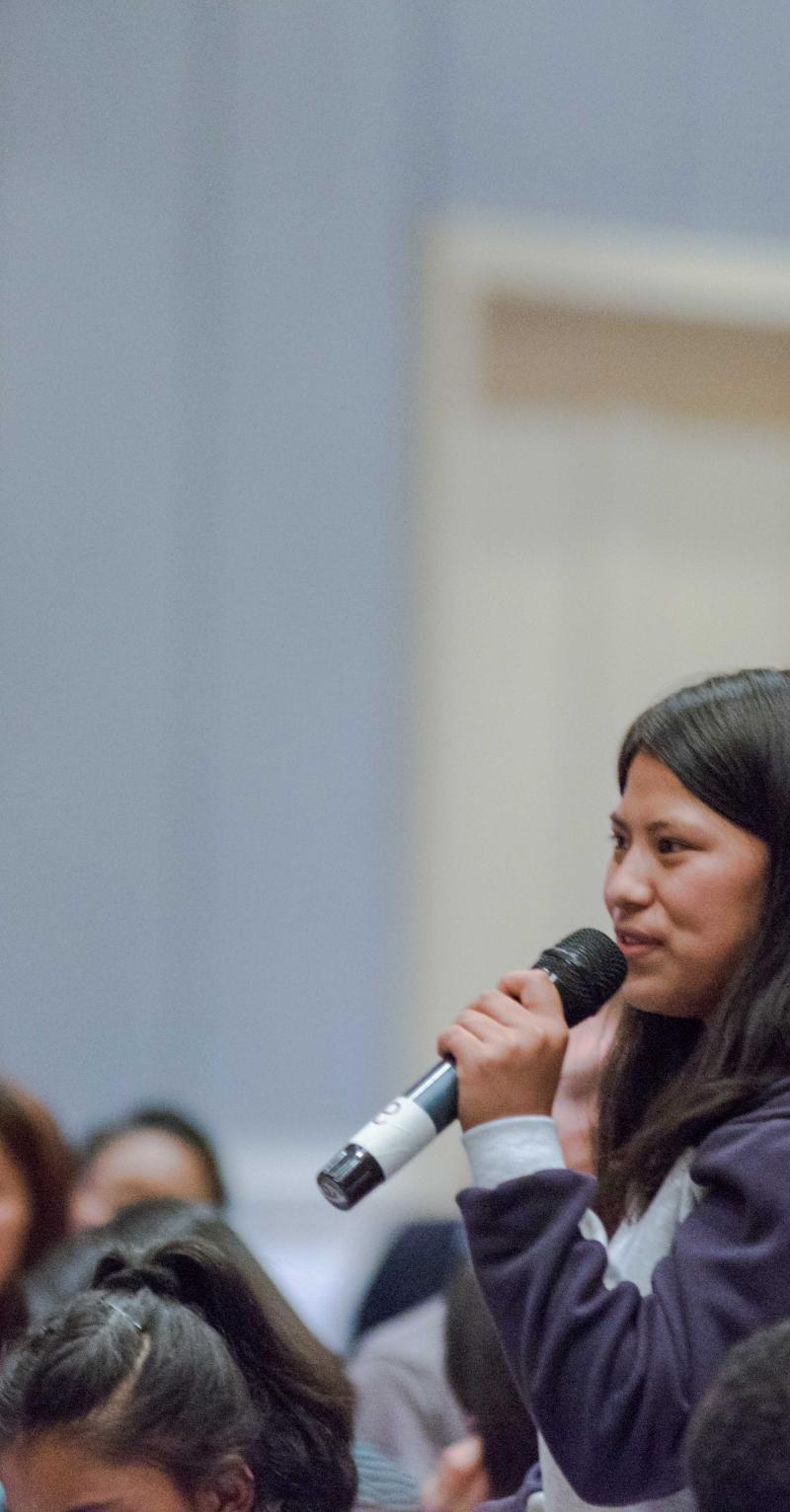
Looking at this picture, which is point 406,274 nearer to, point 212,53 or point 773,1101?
point 212,53

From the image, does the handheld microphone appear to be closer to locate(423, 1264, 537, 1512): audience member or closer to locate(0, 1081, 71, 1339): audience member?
locate(423, 1264, 537, 1512): audience member

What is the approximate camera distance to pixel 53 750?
4207 millimetres

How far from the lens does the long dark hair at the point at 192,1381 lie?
4.45 ft

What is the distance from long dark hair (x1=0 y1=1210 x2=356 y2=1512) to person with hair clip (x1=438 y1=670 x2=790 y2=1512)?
18 centimetres

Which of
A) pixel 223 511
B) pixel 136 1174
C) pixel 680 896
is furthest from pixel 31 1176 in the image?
pixel 223 511

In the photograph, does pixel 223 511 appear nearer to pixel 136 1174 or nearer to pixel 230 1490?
pixel 136 1174

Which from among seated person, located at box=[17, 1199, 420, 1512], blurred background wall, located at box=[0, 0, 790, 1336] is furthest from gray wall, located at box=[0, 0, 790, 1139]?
seated person, located at box=[17, 1199, 420, 1512]

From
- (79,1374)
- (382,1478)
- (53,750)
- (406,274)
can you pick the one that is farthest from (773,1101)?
(406,274)

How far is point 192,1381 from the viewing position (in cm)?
137

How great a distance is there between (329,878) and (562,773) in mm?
619

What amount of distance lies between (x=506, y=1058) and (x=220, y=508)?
10.6ft

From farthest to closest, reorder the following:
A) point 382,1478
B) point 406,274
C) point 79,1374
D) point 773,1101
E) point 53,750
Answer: point 406,274, point 53,750, point 382,1478, point 79,1374, point 773,1101

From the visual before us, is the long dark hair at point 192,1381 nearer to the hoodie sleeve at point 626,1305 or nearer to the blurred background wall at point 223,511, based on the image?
the hoodie sleeve at point 626,1305

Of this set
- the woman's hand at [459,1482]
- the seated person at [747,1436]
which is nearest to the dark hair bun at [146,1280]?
the seated person at [747,1436]
